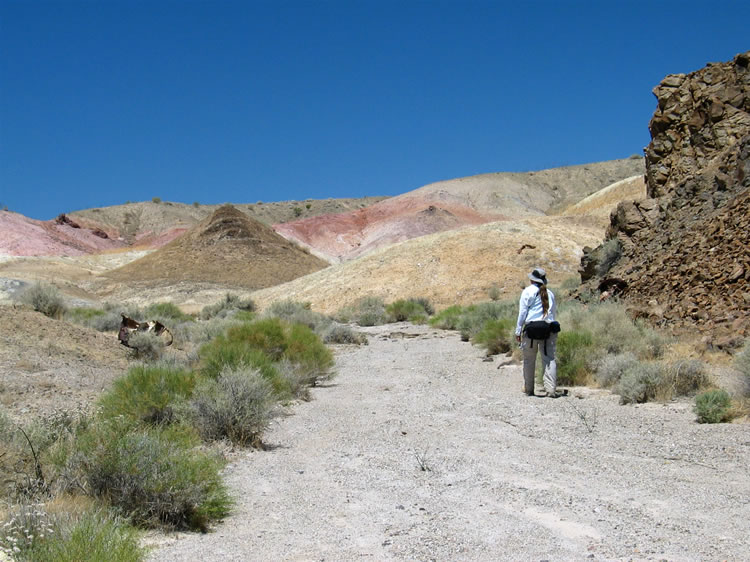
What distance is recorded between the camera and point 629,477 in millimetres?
5992

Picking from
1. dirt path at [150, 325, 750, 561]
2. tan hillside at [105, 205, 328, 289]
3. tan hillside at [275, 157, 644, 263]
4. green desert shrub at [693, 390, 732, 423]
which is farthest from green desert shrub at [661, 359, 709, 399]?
tan hillside at [275, 157, 644, 263]

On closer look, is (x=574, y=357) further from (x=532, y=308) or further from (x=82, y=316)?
(x=82, y=316)

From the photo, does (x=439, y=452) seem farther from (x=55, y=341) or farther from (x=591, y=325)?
(x=55, y=341)

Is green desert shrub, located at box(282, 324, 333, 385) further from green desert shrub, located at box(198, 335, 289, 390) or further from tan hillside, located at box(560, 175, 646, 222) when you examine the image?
tan hillside, located at box(560, 175, 646, 222)

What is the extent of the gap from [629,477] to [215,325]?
52.8ft

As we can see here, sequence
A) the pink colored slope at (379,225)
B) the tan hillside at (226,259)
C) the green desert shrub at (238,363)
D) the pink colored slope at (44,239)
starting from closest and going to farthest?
the green desert shrub at (238,363), the tan hillside at (226,259), the pink colored slope at (379,225), the pink colored slope at (44,239)

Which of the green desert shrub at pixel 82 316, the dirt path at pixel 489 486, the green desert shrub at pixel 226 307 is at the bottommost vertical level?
the dirt path at pixel 489 486

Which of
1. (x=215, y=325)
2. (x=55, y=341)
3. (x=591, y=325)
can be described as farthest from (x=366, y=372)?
(x=215, y=325)

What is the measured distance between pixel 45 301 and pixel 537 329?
14218 mm

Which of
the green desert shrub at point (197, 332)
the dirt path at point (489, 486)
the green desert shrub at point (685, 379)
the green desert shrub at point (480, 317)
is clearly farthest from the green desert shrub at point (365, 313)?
the green desert shrub at point (685, 379)

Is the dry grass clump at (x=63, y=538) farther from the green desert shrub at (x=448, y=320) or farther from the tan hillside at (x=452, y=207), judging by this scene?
the tan hillside at (x=452, y=207)

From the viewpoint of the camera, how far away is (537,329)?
10367 mm

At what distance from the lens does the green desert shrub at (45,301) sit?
62.3ft

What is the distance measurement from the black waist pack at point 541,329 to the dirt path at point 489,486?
0.92m
